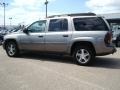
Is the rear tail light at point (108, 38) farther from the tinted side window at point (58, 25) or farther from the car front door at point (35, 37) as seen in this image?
the car front door at point (35, 37)

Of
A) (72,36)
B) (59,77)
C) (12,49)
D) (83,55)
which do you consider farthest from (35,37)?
(59,77)

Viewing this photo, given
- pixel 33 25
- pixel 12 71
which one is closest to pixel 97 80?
pixel 12 71

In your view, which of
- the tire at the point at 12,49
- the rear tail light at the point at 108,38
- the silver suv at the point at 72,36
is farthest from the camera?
the tire at the point at 12,49

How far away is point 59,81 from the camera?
617 cm

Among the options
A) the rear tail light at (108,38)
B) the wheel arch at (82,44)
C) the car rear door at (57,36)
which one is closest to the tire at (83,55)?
the wheel arch at (82,44)

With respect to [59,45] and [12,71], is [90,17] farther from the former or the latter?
[12,71]

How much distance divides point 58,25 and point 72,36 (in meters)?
0.90

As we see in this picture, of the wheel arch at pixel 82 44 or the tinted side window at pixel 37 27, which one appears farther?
the tinted side window at pixel 37 27

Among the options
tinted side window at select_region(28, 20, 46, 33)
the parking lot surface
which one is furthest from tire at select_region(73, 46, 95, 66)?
tinted side window at select_region(28, 20, 46, 33)

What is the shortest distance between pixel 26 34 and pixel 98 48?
11.5ft

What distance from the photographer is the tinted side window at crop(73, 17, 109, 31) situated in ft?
27.5

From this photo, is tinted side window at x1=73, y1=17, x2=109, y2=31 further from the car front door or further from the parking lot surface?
the car front door

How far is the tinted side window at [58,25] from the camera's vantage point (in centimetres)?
904

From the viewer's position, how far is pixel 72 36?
8.69 meters
